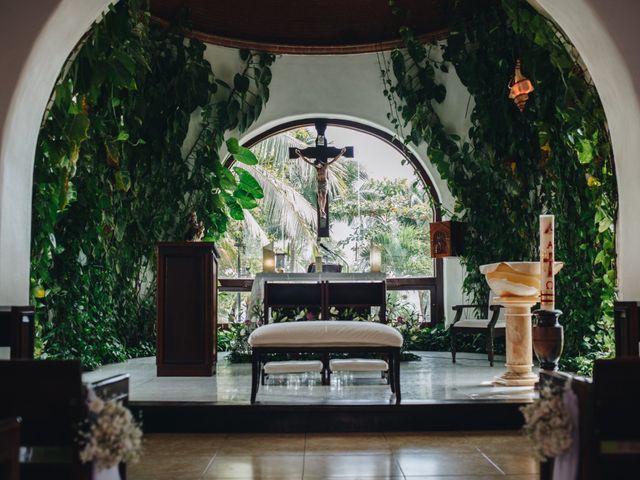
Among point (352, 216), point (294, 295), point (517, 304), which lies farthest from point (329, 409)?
point (352, 216)

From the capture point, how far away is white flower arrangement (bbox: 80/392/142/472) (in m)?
2.33

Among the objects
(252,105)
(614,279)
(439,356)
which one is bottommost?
(439,356)

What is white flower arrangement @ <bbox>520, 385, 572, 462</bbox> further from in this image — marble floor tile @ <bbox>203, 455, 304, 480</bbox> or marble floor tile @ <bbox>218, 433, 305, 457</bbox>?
marble floor tile @ <bbox>218, 433, 305, 457</bbox>

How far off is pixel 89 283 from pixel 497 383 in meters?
3.83

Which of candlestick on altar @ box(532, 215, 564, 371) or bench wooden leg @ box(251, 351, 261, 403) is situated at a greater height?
candlestick on altar @ box(532, 215, 564, 371)

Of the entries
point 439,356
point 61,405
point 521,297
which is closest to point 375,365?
point 521,297

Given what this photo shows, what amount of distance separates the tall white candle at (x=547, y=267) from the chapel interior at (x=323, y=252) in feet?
0.07

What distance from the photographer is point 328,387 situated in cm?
550

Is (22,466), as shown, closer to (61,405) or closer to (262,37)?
(61,405)

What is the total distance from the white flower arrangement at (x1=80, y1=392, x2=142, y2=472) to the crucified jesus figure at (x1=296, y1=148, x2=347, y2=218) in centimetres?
706

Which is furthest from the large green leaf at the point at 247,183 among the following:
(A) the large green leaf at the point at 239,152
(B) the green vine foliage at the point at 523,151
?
(B) the green vine foliage at the point at 523,151

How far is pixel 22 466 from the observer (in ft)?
8.14

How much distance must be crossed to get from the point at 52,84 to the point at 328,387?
286cm

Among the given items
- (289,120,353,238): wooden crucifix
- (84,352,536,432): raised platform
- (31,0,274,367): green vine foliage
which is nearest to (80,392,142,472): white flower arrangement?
(84,352,536,432): raised platform
